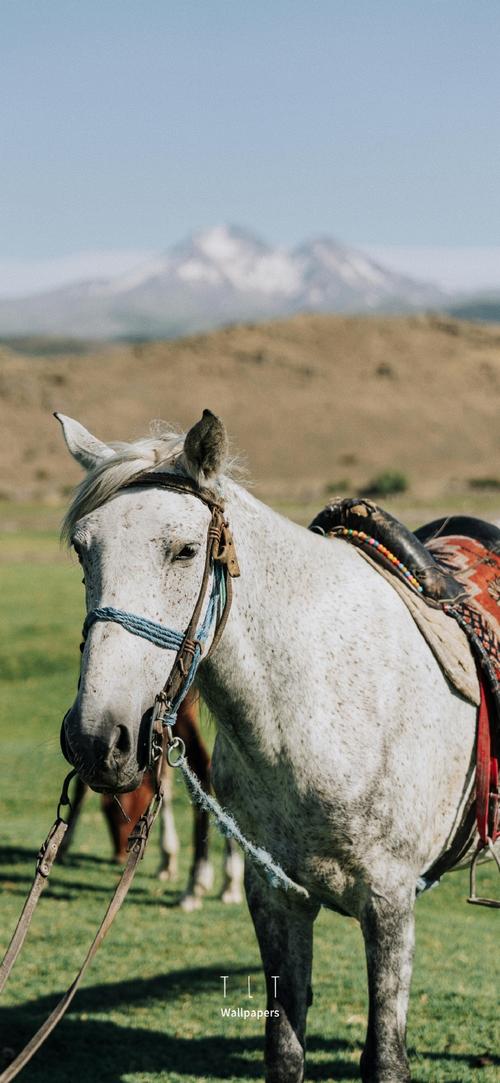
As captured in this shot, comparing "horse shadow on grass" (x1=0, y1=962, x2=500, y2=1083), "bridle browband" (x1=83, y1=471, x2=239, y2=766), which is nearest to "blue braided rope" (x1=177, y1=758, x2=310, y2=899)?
"bridle browband" (x1=83, y1=471, x2=239, y2=766)

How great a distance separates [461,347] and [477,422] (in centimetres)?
2245

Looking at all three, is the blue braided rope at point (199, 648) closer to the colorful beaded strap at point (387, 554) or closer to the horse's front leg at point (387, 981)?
the horse's front leg at point (387, 981)

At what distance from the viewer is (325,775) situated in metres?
3.57

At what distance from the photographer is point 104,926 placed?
3186 millimetres

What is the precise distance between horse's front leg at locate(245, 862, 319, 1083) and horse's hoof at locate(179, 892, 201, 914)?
14.7ft

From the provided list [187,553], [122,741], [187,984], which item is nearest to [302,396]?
[187,984]

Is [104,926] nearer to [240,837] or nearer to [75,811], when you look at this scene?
[240,837]

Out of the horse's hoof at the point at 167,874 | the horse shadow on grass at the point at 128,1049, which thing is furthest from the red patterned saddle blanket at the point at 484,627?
the horse's hoof at the point at 167,874

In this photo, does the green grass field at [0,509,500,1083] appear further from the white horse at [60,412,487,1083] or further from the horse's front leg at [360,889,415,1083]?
the horse's front leg at [360,889,415,1083]

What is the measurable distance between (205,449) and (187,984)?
4.40 metres

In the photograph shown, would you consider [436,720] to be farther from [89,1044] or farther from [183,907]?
[183,907]

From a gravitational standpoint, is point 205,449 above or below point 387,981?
above

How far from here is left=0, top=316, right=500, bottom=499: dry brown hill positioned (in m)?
93.4

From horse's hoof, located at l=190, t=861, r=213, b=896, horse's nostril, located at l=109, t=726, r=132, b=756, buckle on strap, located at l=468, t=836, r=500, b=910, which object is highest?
horse's nostril, located at l=109, t=726, r=132, b=756
